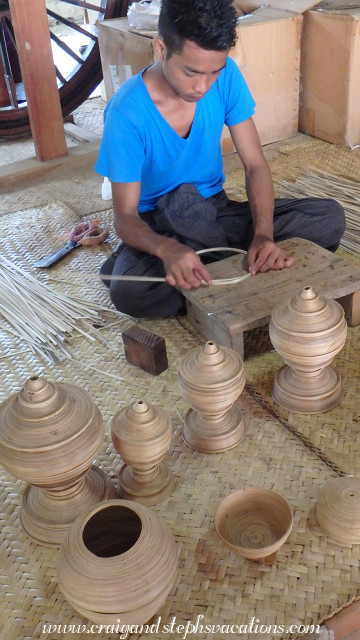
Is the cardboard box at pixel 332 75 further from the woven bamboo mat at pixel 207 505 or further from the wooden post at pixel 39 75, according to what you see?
the woven bamboo mat at pixel 207 505

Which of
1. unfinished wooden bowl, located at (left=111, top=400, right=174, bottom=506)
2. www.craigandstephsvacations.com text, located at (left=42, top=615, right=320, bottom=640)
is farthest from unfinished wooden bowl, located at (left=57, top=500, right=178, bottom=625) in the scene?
unfinished wooden bowl, located at (left=111, top=400, right=174, bottom=506)

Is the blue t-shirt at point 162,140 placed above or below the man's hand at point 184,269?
above

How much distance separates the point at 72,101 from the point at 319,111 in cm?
177

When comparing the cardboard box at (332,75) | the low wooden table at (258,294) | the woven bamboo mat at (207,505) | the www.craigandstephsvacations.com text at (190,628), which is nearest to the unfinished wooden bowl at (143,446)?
the woven bamboo mat at (207,505)

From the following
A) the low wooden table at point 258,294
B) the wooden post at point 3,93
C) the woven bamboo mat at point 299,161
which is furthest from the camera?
the wooden post at point 3,93

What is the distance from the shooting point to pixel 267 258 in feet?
7.43

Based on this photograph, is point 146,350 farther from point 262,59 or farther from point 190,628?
point 262,59

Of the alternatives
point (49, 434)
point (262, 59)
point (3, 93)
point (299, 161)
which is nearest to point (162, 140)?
point (49, 434)

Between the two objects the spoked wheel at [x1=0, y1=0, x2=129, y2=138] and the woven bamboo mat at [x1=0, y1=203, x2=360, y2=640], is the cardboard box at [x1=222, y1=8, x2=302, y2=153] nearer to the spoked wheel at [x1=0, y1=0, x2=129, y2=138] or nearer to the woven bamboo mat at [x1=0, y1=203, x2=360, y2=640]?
the spoked wheel at [x1=0, y1=0, x2=129, y2=138]

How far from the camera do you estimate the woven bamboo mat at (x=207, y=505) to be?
56.2 inches

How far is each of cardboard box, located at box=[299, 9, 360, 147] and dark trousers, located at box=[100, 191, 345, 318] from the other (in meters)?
1.53

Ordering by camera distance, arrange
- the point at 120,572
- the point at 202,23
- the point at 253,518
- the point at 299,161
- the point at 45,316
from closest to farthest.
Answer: the point at 120,572 < the point at 253,518 < the point at 202,23 < the point at 45,316 < the point at 299,161

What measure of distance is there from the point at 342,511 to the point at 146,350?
872 mm

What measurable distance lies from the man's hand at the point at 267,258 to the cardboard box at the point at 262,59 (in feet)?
5.77
